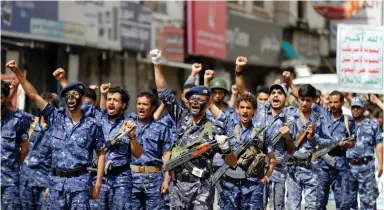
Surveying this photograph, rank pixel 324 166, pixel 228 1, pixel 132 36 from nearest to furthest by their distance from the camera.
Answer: pixel 324 166 → pixel 132 36 → pixel 228 1

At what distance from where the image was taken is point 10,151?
9398 mm

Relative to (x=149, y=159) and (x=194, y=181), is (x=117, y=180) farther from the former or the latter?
(x=194, y=181)

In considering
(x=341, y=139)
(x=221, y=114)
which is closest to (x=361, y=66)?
(x=341, y=139)

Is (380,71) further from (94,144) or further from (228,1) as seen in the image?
(228,1)

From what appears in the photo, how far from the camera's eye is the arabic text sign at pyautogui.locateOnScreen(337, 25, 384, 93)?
522 inches

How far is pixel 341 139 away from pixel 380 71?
2560mm

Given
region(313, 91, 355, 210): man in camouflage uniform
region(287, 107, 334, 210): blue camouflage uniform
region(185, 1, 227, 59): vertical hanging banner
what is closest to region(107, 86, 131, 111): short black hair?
region(287, 107, 334, 210): blue camouflage uniform

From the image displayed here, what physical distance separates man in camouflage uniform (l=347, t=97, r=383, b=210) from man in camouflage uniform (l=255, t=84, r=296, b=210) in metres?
2.24

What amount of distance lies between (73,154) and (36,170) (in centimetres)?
162

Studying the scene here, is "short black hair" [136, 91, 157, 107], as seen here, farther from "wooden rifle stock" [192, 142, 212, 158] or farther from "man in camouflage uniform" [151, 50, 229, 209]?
"wooden rifle stock" [192, 142, 212, 158]

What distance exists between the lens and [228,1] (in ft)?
93.6

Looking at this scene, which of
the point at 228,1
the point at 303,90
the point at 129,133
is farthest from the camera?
the point at 228,1

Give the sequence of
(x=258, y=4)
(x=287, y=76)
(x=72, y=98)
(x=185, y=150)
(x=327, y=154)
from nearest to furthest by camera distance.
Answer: (x=185, y=150), (x=72, y=98), (x=287, y=76), (x=327, y=154), (x=258, y=4)

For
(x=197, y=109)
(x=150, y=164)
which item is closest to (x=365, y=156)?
(x=150, y=164)
